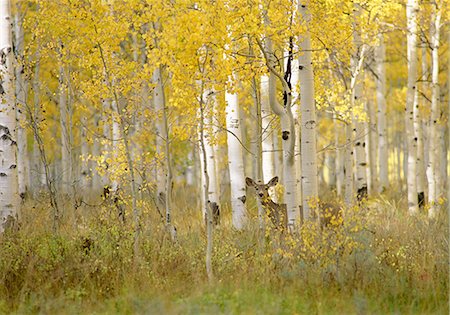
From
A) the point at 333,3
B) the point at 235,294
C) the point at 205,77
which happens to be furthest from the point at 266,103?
the point at 235,294

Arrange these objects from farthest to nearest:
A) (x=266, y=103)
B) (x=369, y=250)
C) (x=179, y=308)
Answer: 1. (x=266, y=103)
2. (x=369, y=250)
3. (x=179, y=308)

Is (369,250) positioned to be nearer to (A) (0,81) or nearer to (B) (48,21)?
(A) (0,81)

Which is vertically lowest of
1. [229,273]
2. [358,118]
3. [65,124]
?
[229,273]

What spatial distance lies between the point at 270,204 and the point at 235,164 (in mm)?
1470

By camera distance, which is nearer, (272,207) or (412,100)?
(272,207)

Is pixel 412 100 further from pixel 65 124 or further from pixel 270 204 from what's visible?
pixel 65 124

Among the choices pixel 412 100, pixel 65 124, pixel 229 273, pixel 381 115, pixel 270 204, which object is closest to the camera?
pixel 229 273

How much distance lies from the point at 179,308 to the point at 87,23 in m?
4.63

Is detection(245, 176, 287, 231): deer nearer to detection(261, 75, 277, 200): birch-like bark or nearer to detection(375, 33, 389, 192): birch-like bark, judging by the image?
detection(261, 75, 277, 200): birch-like bark

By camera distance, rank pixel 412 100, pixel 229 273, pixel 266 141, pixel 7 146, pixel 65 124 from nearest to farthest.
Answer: pixel 229 273 → pixel 7 146 → pixel 266 141 → pixel 412 100 → pixel 65 124

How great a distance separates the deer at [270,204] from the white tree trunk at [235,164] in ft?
3.11

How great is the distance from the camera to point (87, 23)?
9500 mm

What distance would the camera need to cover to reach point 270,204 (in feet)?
34.6

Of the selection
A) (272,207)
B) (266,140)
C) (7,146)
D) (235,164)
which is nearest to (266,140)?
(266,140)
